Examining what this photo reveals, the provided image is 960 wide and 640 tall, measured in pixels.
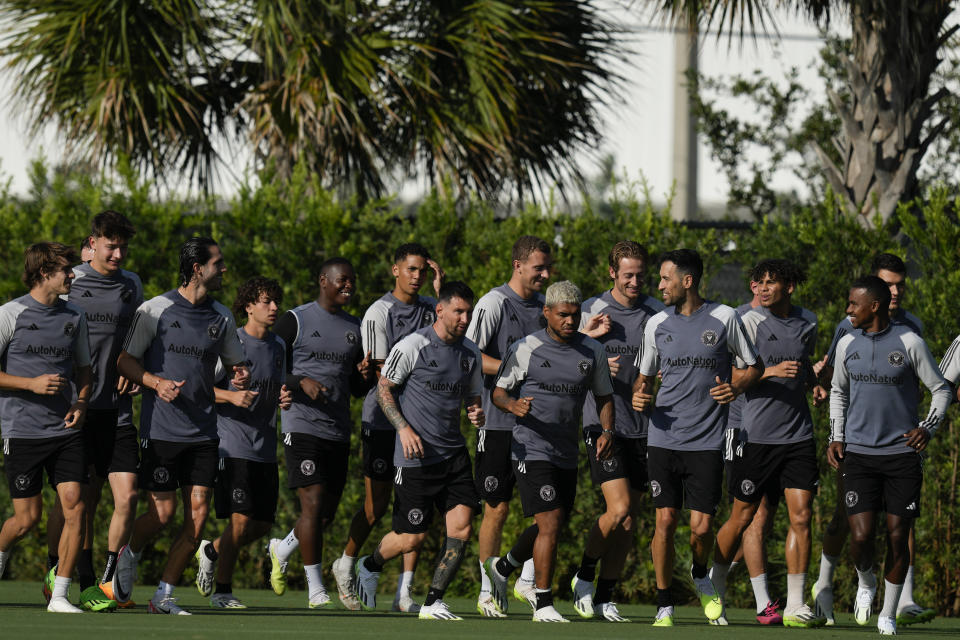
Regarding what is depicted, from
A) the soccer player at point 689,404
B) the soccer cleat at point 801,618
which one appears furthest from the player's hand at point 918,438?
the soccer cleat at point 801,618

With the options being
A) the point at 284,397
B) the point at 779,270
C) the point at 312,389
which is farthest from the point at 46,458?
the point at 779,270

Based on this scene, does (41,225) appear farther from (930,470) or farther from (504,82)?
(930,470)

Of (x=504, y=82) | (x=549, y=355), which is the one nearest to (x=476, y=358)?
(x=549, y=355)

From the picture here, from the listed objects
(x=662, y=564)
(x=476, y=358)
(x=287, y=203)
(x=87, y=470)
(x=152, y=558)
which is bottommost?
(x=152, y=558)

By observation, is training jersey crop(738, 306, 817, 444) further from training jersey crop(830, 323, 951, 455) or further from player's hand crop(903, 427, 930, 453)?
player's hand crop(903, 427, 930, 453)

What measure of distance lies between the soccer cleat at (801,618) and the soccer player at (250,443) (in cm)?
352

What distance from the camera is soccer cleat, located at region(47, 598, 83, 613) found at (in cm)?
882

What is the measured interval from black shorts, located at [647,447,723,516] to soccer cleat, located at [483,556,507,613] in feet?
4.25

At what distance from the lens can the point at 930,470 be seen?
10.9 m

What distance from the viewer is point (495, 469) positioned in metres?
9.95

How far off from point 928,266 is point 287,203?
544 centimetres

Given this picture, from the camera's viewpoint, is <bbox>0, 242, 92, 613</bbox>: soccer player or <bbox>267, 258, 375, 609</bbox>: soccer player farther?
<bbox>267, 258, 375, 609</bbox>: soccer player

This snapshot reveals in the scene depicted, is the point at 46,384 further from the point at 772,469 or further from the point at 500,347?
the point at 772,469

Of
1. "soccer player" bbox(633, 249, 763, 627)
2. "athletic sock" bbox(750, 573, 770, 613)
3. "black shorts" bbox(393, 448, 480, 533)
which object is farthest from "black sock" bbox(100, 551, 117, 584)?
"athletic sock" bbox(750, 573, 770, 613)
